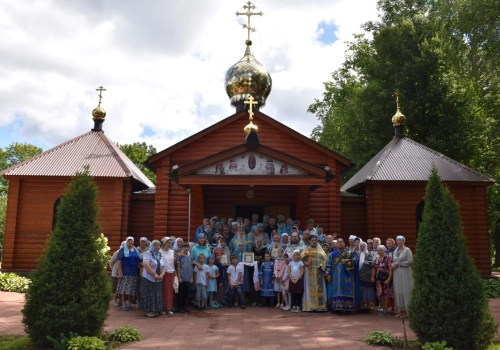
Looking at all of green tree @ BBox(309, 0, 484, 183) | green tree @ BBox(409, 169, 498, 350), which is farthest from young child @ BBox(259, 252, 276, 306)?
green tree @ BBox(309, 0, 484, 183)

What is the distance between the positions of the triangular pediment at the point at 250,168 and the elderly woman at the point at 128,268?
2.39 m

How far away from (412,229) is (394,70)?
10.3 meters

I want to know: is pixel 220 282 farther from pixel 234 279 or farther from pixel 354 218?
pixel 354 218

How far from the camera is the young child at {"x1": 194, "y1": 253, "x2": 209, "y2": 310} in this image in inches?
376

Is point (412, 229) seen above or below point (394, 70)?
below

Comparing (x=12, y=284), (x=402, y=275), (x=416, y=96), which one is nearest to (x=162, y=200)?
(x=12, y=284)

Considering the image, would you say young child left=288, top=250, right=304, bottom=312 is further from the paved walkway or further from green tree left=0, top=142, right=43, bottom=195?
green tree left=0, top=142, right=43, bottom=195

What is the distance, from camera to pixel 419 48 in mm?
21938

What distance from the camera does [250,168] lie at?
1111cm

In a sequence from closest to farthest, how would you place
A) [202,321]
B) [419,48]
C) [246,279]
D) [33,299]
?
1. [33,299]
2. [202,321]
3. [246,279]
4. [419,48]

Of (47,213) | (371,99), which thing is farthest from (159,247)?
(371,99)

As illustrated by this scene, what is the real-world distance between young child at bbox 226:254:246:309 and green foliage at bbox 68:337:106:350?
427 cm

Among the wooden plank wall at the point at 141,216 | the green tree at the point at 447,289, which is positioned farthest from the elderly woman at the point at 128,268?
the wooden plank wall at the point at 141,216

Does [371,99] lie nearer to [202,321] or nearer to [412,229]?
[412,229]
